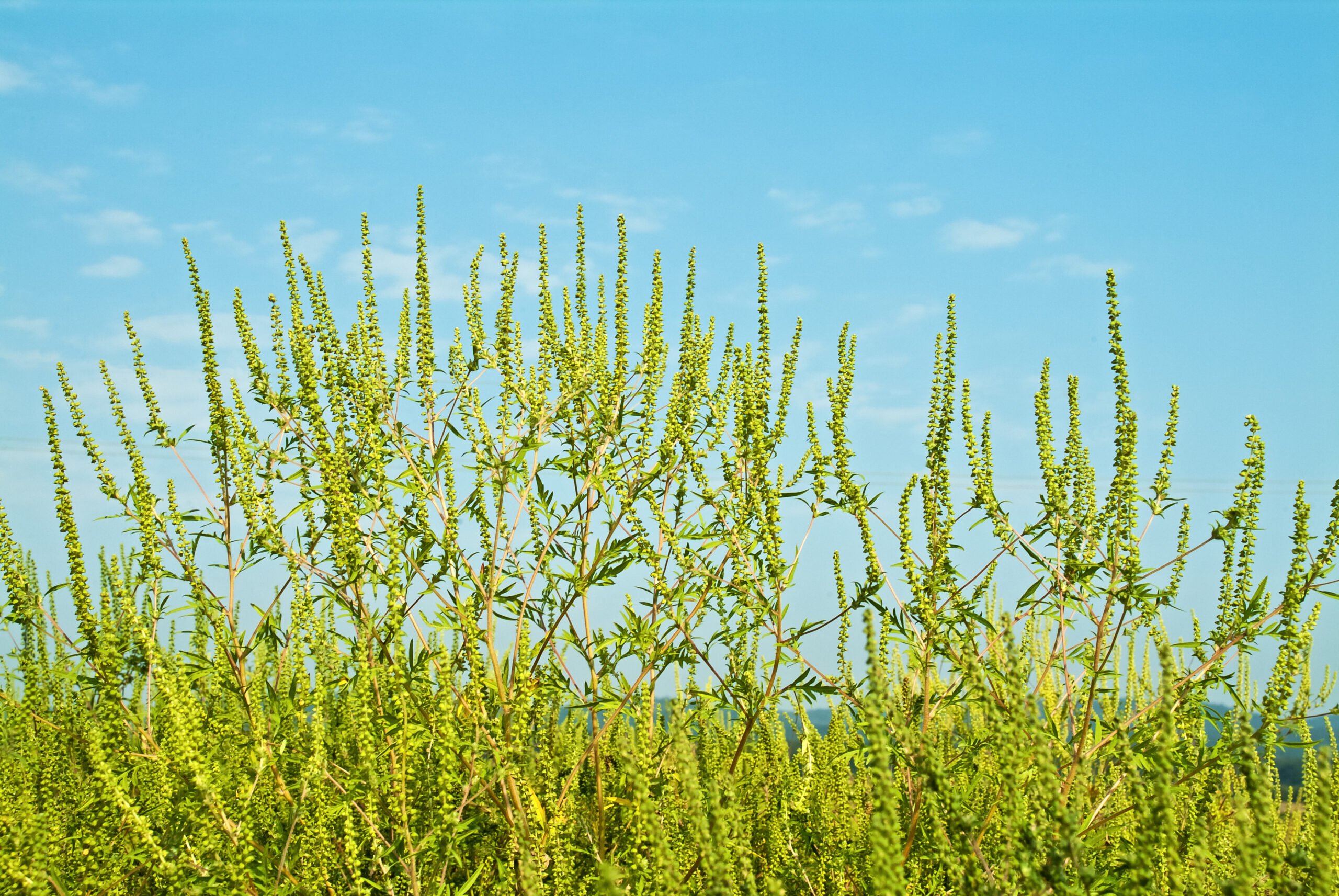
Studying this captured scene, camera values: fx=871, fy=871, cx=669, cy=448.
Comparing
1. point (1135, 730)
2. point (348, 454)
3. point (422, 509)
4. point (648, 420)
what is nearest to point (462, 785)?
point (422, 509)

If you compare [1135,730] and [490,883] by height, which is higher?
[1135,730]

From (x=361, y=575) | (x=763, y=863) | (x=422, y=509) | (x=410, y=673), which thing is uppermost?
(x=422, y=509)

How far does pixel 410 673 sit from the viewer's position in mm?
4109

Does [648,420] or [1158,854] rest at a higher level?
[648,420]

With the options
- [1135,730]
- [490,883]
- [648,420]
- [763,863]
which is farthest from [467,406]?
[1135,730]

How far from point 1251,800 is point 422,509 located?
368 cm

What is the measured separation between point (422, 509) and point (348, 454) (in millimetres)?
465

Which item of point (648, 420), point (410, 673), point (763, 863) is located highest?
point (648, 420)

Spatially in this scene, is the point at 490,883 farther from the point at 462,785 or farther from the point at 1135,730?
the point at 1135,730

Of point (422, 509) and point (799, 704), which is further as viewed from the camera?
point (799, 704)

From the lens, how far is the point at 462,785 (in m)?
3.87

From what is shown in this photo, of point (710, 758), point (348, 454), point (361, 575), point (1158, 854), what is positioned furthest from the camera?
point (710, 758)

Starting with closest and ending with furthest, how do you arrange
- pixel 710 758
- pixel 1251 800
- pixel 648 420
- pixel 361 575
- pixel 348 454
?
pixel 1251 800 → pixel 361 575 → pixel 348 454 → pixel 648 420 → pixel 710 758

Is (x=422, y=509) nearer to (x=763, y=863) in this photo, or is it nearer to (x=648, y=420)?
(x=648, y=420)
